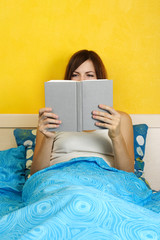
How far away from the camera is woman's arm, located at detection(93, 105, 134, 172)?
1.19 m

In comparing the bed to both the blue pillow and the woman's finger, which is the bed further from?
the woman's finger

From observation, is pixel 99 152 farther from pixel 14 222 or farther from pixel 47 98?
pixel 14 222

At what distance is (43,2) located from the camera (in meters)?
1.86

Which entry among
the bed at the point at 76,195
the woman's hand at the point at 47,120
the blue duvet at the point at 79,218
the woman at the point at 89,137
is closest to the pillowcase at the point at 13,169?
the bed at the point at 76,195

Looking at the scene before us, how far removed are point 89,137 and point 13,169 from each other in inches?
17.1

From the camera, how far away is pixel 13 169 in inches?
58.8

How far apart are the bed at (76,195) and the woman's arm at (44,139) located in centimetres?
14

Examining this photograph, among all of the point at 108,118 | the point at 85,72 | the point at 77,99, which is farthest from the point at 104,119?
the point at 85,72

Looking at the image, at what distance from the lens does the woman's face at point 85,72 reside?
62.0 inches

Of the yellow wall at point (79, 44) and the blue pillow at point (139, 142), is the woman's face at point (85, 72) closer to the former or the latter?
the yellow wall at point (79, 44)

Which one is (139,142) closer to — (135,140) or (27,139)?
(135,140)

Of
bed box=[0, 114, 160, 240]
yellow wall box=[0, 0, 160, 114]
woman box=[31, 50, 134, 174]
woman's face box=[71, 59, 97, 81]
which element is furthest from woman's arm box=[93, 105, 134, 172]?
yellow wall box=[0, 0, 160, 114]

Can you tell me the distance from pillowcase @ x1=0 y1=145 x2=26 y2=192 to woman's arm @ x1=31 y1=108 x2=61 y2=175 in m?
0.11

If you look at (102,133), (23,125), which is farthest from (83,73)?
(23,125)
